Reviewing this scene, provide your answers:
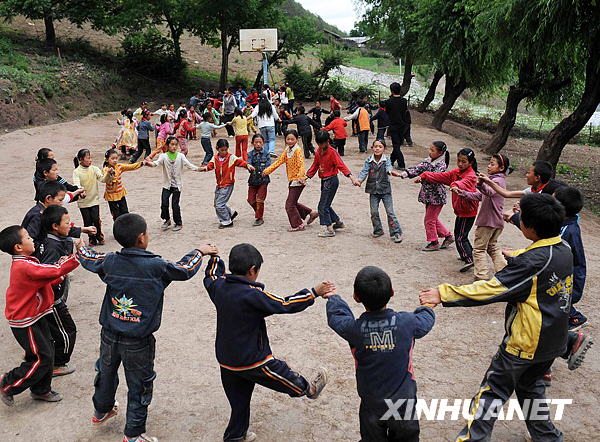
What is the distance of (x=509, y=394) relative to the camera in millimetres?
3479

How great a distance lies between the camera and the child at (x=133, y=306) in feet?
12.0

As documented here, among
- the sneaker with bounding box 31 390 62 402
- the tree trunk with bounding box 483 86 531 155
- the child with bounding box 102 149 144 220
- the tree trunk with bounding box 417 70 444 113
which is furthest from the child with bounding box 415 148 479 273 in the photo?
the tree trunk with bounding box 417 70 444 113

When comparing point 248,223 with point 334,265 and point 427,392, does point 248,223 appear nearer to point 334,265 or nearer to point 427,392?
point 334,265

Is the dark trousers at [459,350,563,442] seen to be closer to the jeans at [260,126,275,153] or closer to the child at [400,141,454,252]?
the child at [400,141,454,252]

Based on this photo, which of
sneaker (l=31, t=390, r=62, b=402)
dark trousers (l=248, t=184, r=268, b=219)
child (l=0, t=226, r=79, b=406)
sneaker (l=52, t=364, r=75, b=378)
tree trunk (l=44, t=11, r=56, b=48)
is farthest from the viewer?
tree trunk (l=44, t=11, r=56, b=48)

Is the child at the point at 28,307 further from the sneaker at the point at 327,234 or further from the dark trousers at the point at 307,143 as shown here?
the dark trousers at the point at 307,143

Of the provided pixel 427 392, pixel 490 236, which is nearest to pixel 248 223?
pixel 490 236

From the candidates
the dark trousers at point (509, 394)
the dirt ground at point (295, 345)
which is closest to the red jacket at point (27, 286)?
the dirt ground at point (295, 345)

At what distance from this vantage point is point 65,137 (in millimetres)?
18188

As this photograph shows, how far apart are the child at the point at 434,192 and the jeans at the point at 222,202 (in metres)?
3.14

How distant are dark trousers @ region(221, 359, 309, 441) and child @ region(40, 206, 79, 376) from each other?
1885 millimetres

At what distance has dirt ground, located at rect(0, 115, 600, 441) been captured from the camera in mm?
4031

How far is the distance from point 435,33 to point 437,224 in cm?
1391

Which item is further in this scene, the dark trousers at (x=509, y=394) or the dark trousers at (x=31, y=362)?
the dark trousers at (x=31, y=362)
